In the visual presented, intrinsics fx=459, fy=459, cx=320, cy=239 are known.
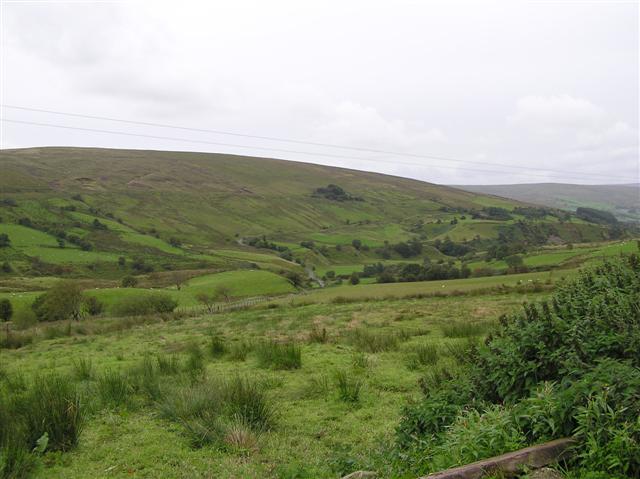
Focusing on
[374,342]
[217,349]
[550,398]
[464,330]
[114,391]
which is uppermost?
[550,398]

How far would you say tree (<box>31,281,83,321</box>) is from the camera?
42.8m

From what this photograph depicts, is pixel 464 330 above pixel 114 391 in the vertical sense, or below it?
above

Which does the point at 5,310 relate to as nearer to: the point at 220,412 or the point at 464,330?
the point at 464,330

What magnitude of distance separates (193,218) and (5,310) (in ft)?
318

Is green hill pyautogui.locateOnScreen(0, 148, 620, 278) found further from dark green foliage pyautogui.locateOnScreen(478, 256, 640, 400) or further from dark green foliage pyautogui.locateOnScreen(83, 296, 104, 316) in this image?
dark green foliage pyautogui.locateOnScreen(478, 256, 640, 400)

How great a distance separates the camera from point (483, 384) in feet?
19.1

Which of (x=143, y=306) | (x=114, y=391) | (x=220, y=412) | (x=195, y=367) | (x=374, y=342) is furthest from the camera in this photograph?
(x=143, y=306)

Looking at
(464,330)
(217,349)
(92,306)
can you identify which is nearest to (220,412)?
(217,349)

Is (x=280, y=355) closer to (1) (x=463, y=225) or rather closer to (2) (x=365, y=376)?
(2) (x=365, y=376)

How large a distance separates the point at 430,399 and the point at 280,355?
6.08m

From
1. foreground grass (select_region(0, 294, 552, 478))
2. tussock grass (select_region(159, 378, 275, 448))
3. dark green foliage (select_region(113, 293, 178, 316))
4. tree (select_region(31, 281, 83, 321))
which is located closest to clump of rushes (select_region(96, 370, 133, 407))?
foreground grass (select_region(0, 294, 552, 478))

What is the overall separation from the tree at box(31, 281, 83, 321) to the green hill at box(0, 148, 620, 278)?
40.3 metres

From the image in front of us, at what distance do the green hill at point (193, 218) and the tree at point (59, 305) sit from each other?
4027 cm

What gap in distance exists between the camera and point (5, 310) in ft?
145
